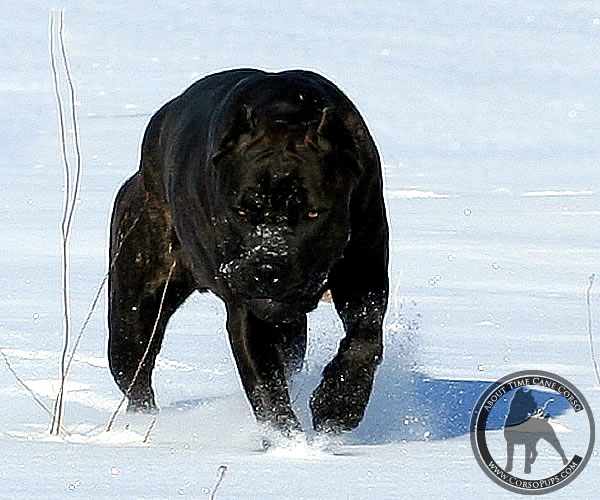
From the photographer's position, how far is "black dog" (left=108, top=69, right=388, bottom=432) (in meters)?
4.24

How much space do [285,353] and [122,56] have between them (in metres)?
Result: 16.8

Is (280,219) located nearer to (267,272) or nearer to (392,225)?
(267,272)

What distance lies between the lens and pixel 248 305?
179 inches

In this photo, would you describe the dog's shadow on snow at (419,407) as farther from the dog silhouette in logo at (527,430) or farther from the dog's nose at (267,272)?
the dog's nose at (267,272)

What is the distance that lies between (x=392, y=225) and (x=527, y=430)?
6.40 metres

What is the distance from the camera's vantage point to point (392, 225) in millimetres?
10414

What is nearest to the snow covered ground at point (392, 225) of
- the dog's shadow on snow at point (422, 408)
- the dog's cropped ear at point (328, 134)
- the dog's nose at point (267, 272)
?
the dog's shadow on snow at point (422, 408)

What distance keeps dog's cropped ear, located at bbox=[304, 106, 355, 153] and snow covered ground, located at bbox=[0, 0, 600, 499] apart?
820 millimetres

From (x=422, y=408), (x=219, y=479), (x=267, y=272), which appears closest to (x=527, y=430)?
(x=267, y=272)

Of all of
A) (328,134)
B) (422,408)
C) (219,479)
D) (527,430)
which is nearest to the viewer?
(219,479)

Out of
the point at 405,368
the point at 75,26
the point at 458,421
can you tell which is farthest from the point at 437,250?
the point at 75,26

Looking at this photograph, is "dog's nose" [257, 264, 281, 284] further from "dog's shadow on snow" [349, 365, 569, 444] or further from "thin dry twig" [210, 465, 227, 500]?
"thin dry twig" [210, 465, 227, 500]

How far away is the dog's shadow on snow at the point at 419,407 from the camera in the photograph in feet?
14.8

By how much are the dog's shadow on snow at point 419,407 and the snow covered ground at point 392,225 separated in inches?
0.7
